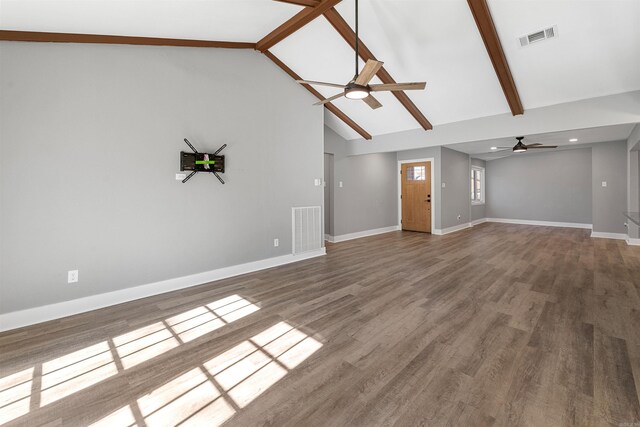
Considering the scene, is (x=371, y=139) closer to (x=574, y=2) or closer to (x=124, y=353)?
(x=574, y=2)

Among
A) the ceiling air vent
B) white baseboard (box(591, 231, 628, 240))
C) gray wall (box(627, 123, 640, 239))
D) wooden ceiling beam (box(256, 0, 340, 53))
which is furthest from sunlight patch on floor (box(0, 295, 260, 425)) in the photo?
white baseboard (box(591, 231, 628, 240))

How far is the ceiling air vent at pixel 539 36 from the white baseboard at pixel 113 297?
469 cm

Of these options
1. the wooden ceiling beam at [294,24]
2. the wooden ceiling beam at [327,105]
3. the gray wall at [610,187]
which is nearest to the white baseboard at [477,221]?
the gray wall at [610,187]

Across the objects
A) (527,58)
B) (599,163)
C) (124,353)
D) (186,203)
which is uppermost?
(527,58)

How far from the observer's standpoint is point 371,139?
6797mm

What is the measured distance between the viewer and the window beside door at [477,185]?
32.7 ft

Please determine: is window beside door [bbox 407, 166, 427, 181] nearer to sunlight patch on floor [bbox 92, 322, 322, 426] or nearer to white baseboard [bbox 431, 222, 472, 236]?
white baseboard [bbox 431, 222, 472, 236]

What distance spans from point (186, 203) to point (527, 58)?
5012mm

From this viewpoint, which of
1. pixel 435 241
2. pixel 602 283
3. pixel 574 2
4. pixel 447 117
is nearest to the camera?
pixel 574 2

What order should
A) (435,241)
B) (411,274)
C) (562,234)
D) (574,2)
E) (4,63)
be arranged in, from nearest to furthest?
(4,63)
(574,2)
(411,274)
(435,241)
(562,234)

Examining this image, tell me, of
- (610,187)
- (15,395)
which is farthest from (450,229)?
(15,395)

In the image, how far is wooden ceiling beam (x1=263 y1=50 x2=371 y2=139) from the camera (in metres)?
4.63

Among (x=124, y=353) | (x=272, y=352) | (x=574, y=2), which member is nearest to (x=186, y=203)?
(x=124, y=353)

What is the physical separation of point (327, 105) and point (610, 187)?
284 inches
